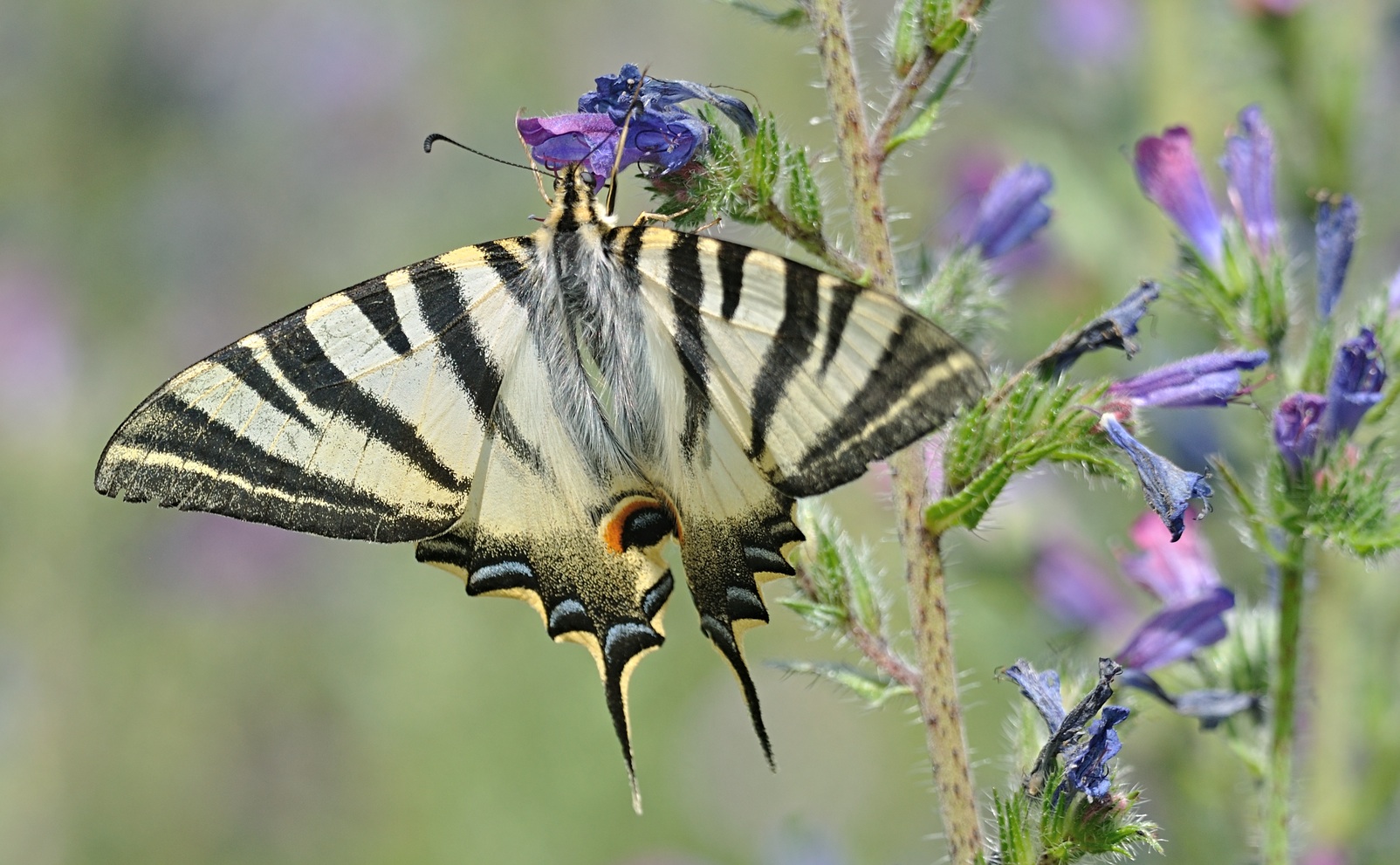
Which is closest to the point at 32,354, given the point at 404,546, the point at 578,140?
the point at 404,546

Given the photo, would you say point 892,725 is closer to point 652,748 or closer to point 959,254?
point 652,748

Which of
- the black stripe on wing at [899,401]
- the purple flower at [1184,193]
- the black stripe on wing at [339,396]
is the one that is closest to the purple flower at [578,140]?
the black stripe on wing at [339,396]

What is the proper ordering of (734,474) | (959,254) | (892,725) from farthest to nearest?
1. (892,725)
2. (959,254)
3. (734,474)

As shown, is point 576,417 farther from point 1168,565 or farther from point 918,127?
point 1168,565

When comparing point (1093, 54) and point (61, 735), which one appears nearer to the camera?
point (1093, 54)

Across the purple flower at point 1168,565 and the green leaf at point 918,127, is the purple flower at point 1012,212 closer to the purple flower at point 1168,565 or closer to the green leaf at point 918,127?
the green leaf at point 918,127

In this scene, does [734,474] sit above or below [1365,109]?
below

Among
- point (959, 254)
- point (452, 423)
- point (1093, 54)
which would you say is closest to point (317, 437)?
point (452, 423)
